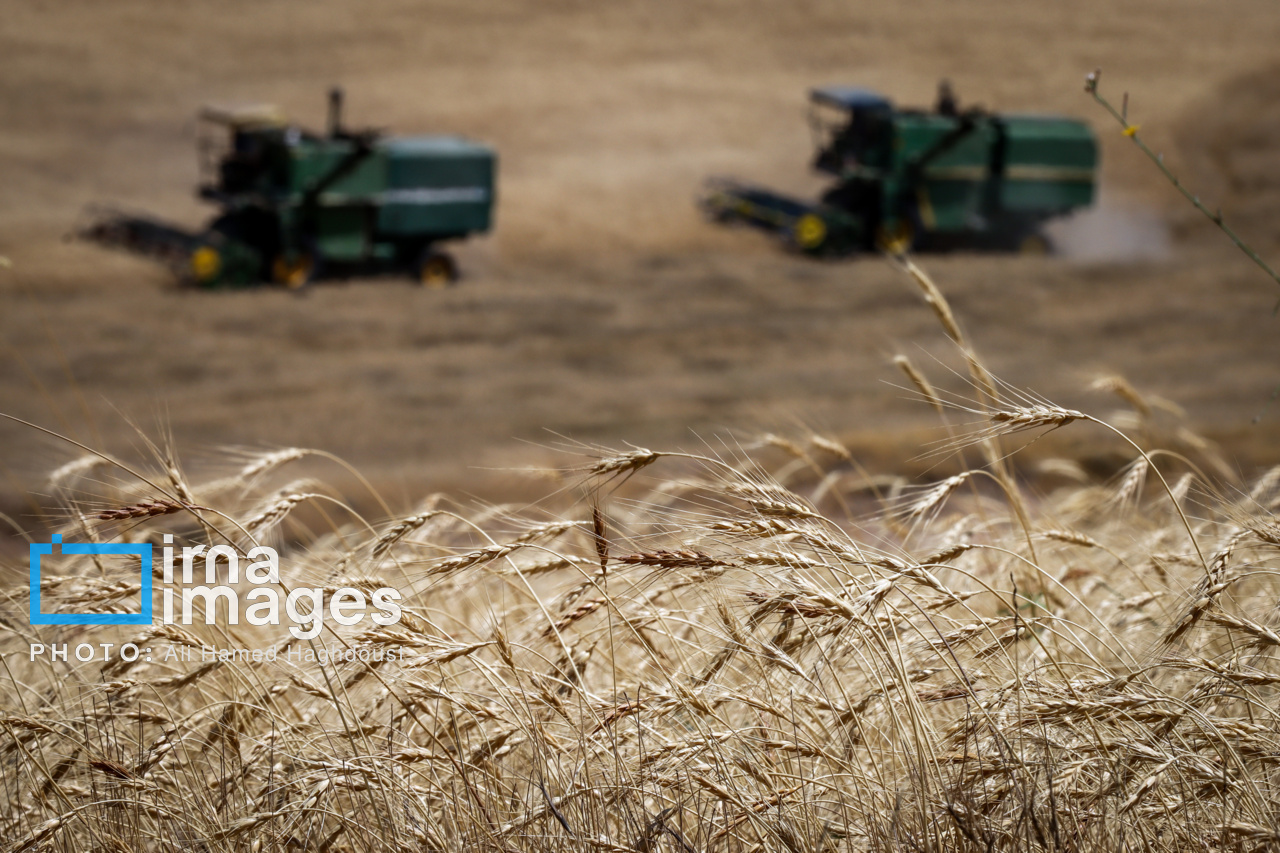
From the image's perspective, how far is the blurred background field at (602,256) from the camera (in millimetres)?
8984

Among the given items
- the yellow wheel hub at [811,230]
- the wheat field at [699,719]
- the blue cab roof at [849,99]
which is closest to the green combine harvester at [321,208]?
the yellow wheel hub at [811,230]

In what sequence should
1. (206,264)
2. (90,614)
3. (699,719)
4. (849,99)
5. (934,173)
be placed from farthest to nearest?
(849,99) → (934,173) → (206,264) → (90,614) → (699,719)

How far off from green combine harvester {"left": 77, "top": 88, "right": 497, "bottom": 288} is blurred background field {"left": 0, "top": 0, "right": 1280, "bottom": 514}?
0.52 metres

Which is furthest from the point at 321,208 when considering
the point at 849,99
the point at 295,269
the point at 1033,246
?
the point at 1033,246

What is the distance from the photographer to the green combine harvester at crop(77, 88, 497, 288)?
12.5 metres

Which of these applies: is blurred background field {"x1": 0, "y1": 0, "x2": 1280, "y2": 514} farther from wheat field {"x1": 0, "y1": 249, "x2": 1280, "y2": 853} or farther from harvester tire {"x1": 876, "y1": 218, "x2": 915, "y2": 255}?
harvester tire {"x1": 876, "y1": 218, "x2": 915, "y2": 255}

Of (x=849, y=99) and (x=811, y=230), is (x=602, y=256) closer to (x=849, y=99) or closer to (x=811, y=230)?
(x=811, y=230)

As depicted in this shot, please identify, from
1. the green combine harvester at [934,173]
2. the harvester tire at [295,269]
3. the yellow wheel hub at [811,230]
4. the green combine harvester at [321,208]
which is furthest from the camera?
the yellow wheel hub at [811,230]

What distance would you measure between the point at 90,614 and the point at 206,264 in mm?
10839

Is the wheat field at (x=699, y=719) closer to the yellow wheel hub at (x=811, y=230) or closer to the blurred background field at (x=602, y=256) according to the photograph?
the blurred background field at (x=602, y=256)

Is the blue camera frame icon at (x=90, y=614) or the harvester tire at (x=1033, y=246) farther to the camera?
the harvester tire at (x=1033, y=246)

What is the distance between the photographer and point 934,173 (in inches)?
591

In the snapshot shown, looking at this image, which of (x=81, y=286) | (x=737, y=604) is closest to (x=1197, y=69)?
(x=81, y=286)

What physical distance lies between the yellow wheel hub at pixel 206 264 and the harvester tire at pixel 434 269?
2.41m
